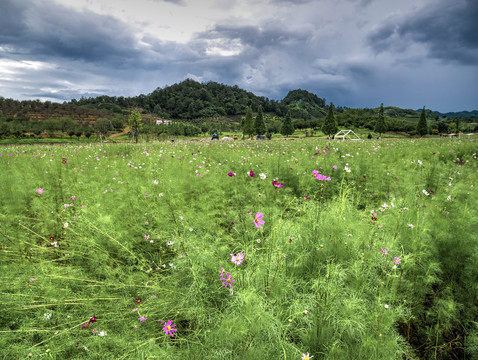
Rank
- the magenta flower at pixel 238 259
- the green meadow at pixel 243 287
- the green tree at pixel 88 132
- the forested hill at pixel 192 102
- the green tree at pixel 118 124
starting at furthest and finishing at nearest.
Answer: the forested hill at pixel 192 102 < the green tree at pixel 118 124 < the green tree at pixel 88 132 < the magenta flower at pixel 238 259 < the green meadow at pixel 243 287

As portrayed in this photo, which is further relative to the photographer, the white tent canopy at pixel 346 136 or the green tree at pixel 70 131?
the green tree at pixel 70 131

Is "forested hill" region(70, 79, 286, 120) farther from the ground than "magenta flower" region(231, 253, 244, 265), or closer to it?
farther from the ground

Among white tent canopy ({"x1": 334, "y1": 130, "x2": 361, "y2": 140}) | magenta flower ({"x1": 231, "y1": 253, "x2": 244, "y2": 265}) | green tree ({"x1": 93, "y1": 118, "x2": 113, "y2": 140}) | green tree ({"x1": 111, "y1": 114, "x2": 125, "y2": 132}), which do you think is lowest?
magenta flower ({"x1": 231, "y1": 253, "x2": 244, "y2": 265})

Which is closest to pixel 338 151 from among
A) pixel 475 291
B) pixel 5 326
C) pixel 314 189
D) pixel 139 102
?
pixel 314 189

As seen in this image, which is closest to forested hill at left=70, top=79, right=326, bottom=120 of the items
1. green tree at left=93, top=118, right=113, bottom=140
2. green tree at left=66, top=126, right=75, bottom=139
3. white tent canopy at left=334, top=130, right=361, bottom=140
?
green tree at left=93, top=118, right=113, bottom=140

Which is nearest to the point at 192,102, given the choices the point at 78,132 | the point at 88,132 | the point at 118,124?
the point at 118,124

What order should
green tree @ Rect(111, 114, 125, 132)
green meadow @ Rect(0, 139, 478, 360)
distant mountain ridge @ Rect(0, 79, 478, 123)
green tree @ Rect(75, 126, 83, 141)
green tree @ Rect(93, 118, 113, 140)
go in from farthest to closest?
distant mountain ridge @ Rect(0, 79, 478, 123), green tree @ Rect(111, 114, 125, 132), green tree @ Rect(93, 118, 113, 140), green tree @ Rect(75, 126, 83, 141), green meadow @ Rect(0, 139, 478, 360)

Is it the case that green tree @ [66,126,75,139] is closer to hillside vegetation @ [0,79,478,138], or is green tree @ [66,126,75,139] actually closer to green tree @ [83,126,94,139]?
hillside vegetation @ [0,79,478,138]

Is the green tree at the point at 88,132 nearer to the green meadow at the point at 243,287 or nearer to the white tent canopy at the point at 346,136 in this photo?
the white tent canopy at the point at 346,136

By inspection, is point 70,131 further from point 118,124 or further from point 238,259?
point 238,259

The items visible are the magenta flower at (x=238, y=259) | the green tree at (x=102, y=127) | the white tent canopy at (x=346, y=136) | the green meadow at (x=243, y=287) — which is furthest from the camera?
the green tree at (x=102, y=127)

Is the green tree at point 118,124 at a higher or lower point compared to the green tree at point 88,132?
higher

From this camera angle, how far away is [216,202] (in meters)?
4.00

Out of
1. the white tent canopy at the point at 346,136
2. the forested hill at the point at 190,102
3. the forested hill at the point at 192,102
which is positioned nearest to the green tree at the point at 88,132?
the white tent canopy at the point at 346,136
